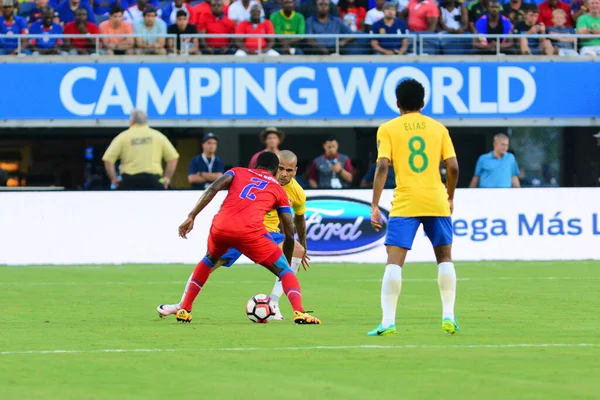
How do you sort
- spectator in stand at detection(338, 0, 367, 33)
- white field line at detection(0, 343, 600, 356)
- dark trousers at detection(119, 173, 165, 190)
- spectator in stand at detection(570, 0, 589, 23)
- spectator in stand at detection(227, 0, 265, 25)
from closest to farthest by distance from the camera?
white field line at detection(0, 343, 600, 356)
dark trousers at detection(119, 173, 165, 190)
spectator in stand at detection(227, 0, 265, 25)
spectator in stand at detection(338, 0, 367, 33)
spectator in stand at detection(570, 0, 589, 23)

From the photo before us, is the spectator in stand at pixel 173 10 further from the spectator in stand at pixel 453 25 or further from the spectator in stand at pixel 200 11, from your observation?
the spectator in stand at pixel 453 25

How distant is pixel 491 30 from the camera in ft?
80.6

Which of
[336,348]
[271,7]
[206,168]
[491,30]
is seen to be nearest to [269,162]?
[336,348]

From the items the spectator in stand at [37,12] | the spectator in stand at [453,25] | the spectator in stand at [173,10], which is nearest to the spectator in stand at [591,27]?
the spectator in stand at [453,25]

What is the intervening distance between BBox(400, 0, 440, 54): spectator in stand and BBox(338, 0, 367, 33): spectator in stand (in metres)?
1.07

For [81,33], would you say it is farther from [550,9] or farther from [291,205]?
[291,205]

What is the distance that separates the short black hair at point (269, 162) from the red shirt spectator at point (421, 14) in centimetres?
1357

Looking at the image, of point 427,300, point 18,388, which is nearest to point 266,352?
point 18,388

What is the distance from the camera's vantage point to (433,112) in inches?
954

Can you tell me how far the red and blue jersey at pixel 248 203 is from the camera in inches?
434

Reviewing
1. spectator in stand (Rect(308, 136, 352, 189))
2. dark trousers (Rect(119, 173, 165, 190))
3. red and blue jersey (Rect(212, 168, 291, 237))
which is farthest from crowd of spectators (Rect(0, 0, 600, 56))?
red and blue jersey (Rect(212, 168, 291, 237))

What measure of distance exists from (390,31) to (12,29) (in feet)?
23.4

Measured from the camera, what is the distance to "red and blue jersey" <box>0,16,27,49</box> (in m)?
23.6

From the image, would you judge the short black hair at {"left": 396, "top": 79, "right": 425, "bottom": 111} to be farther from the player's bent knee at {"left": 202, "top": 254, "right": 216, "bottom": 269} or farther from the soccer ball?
the player's bent knee at {"left": 202, "top": 254, "right": 216, "bottom": 269}
